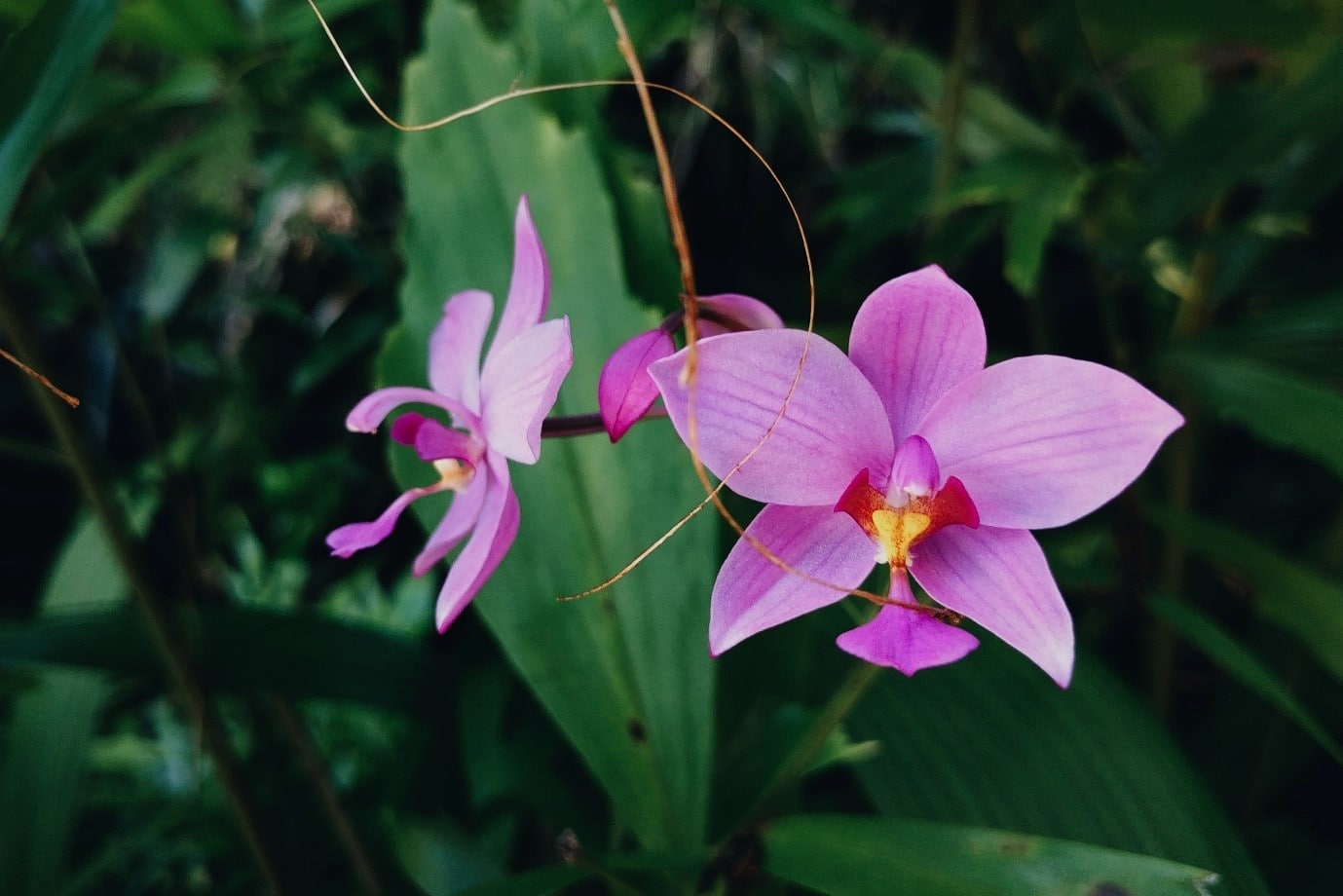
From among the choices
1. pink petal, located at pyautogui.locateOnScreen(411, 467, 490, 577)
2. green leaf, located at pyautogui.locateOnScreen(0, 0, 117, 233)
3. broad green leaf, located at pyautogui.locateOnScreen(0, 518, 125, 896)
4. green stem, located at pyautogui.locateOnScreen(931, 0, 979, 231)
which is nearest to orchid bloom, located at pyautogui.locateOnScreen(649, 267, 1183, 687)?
pink petal, located at pyautogui.locateOnScreen(411, 467, 490, 577)

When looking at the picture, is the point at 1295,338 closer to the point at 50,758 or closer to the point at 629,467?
the point at 629,467

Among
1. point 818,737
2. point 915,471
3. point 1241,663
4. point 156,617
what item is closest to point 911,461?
point 915,471

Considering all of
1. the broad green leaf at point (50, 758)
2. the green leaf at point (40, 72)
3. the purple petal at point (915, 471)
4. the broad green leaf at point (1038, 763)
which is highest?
the green leaf at point (40, 72)

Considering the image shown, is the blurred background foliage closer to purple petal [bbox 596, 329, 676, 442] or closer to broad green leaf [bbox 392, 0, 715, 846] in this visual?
broad green leaf [bbox 392, 0, 715, 846]

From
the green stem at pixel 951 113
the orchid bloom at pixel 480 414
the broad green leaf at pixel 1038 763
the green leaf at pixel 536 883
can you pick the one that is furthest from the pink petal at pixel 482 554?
the green stem at pixel 951 113

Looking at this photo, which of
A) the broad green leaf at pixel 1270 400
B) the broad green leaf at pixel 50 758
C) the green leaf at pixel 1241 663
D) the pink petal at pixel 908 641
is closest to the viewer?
the pink petal at pixel 908 641

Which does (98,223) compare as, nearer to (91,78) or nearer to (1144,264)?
(91,78)

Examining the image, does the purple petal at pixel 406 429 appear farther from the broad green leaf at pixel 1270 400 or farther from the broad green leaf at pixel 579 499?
the broad green leaf at pixel 1270 400
